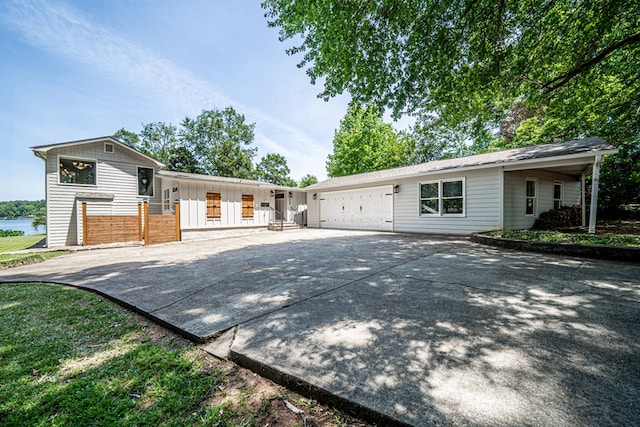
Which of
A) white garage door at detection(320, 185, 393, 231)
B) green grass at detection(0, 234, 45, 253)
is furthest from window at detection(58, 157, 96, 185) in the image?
white garage door at detection(320, 185, 393, 231)

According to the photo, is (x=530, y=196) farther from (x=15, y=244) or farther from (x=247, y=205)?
(x=15, y=244)

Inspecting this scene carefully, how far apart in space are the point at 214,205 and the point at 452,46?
1144cm

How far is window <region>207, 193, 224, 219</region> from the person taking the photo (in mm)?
12391

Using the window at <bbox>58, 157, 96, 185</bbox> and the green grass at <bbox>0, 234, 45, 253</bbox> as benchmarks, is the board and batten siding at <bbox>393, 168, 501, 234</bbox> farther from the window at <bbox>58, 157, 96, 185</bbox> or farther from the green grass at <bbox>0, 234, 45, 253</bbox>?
the green grass at <bbox>0, 234, 45, 253</bbox>

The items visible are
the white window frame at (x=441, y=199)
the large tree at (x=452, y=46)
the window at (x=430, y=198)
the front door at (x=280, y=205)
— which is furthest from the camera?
the front door at (x=280, y=205)

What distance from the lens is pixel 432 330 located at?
2361 mm

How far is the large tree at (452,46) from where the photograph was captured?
199 inches

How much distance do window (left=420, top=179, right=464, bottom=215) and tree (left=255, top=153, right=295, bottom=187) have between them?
84.9 ft

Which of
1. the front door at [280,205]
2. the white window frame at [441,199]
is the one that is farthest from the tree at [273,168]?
the white window frame at [441,199]

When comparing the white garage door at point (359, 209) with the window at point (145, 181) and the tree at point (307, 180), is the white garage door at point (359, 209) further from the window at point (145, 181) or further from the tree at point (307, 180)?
the tree at point (307, 180)

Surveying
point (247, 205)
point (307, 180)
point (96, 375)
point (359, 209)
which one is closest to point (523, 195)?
point (359, 209)

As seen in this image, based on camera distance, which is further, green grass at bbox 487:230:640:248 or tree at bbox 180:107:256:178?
tree at bbox 180:107:256:178

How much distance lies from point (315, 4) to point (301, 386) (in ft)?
18.9

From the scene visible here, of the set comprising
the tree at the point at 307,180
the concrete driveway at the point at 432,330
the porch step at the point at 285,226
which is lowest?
the concrete driveway at the point at 432,330
